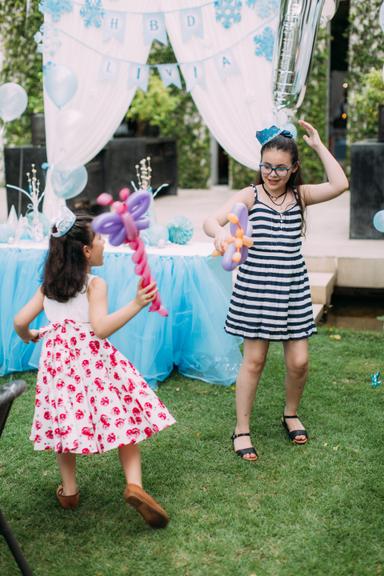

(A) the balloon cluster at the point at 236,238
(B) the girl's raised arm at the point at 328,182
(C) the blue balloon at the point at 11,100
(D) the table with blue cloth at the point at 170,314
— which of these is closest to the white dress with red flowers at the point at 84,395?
(A) the balloon cluster at the point at 236,238

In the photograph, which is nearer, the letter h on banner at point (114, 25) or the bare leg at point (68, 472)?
the bare leg at point (68, 472)

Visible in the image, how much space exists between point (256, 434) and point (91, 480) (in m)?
0.79

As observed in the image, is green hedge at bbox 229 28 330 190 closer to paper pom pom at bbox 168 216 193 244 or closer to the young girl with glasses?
paper pom pom at bbox 168 216 193 244

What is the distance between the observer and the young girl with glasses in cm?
299

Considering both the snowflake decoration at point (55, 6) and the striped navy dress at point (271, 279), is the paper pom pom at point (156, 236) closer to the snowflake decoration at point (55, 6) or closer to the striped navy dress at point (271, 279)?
the striped navy dress at point (271, 279)

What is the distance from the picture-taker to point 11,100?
438 cm

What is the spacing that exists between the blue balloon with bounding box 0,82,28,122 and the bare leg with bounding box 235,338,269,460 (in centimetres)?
211

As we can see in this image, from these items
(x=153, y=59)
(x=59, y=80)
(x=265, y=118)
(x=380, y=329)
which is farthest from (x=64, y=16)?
(x=153, y=59)

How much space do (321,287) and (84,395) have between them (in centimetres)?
315

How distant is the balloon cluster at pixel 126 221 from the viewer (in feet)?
7.31

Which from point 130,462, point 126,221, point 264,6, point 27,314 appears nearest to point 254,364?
point 130,462

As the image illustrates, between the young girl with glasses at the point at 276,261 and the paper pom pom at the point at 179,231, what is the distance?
1249 mm

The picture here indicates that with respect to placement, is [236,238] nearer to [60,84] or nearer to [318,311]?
[60,84]

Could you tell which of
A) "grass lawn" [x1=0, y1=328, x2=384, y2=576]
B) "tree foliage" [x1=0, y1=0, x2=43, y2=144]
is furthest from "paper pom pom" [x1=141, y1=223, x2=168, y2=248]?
"tree foliage" [x1=0, y1=0, x2=43, y2=144]
